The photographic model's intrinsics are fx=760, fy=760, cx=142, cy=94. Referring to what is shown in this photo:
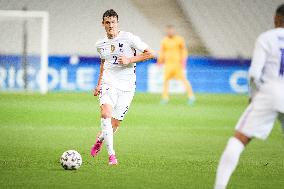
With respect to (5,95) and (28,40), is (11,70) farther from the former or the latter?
(28,40)

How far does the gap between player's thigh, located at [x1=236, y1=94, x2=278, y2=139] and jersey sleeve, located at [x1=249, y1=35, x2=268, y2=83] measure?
228 millimetres

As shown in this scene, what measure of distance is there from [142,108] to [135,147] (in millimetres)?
8435

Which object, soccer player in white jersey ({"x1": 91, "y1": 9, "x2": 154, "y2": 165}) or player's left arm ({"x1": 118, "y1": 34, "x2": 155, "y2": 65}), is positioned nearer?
player's left arm ({"x1": 118, "y1": 34, "x2": 155, "y2": 65})

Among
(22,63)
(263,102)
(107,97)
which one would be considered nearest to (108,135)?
(107,97)

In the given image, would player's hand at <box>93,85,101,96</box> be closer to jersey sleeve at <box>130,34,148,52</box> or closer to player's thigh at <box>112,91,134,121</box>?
player's thigh at <box>112,91,134,121</box>

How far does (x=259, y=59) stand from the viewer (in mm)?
6688

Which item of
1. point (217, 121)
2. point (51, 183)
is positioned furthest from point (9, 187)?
point (217, 121)

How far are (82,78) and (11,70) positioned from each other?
270 centimetres

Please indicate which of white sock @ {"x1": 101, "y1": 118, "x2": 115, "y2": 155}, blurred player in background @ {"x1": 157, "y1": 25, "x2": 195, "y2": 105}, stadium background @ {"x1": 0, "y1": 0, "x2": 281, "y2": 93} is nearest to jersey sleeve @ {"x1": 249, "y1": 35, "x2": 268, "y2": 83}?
white sock @ {"x1": 101, "y1": 118, "x2": 115, "y2": 155}

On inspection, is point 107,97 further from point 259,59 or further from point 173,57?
point 173,57

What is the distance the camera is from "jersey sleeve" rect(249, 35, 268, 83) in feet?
21.9

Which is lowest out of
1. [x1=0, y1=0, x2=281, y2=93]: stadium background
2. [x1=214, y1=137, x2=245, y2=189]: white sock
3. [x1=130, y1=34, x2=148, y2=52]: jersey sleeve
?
[x1=214, y1=137, x2=245, y2=189]: white sock

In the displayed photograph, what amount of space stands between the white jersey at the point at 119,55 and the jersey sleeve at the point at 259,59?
3.38 metres

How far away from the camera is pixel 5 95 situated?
79.6ft
